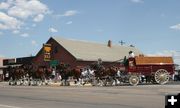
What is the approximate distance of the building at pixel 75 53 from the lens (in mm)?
67188

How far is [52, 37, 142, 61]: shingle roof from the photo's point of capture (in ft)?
226

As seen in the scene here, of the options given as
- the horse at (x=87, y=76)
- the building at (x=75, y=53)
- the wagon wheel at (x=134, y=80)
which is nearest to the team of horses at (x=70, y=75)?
the horse at (x=87, y=76)

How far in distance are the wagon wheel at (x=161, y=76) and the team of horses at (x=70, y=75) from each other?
2977 mm

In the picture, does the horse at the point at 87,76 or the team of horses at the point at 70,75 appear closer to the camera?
the team of horses at the point at 70,75

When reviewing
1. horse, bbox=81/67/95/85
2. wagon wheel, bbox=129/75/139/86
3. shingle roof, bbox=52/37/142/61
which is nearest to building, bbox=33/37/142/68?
shingle roof, bbox=52/37/142/61

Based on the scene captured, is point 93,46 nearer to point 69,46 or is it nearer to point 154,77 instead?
point 69,46

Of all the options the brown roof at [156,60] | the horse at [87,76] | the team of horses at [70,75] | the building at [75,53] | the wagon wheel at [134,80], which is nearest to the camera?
the wagon wheel at [134,80]

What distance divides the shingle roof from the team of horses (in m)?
21.1

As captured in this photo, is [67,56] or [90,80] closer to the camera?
[90,80]

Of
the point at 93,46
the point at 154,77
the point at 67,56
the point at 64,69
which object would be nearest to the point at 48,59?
the point at 67,56

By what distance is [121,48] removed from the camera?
84.0m

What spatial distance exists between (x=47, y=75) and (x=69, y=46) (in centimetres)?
2513

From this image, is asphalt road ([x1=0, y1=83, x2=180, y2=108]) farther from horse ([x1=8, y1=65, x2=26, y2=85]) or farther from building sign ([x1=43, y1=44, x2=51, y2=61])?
building sign ([x1=43, y1=44, x2=51, y2=61])

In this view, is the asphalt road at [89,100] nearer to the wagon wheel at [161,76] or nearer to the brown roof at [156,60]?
the wagon wheel at [161,76]
